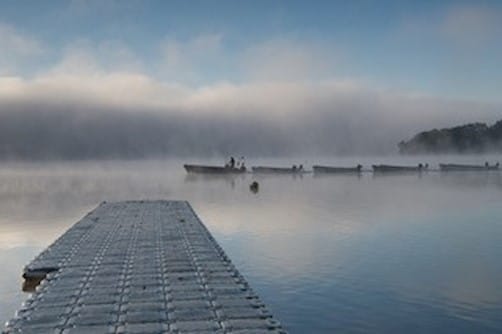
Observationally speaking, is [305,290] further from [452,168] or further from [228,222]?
[452,168]

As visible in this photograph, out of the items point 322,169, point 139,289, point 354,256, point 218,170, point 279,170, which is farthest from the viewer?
point 322,169

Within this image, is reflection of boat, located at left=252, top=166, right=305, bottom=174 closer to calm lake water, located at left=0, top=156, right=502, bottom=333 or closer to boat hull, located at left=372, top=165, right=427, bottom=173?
boat hull, located at left=372, top=165, right=427, bottom=173

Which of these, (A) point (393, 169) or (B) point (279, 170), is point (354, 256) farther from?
(A) point (393, 169)

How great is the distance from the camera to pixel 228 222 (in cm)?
5259

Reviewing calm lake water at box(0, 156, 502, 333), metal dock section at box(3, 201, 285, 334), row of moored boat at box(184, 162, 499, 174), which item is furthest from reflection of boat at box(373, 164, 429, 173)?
metal dock section at box(3, 201, 285, 334)

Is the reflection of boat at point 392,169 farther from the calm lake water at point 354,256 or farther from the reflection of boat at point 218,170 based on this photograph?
the calm lake water at point 354,256

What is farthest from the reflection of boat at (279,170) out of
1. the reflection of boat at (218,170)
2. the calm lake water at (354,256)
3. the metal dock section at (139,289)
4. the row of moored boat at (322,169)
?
the metal dock section at (139,289)

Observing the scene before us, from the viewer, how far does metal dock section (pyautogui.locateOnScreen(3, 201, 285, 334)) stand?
56.3 feet

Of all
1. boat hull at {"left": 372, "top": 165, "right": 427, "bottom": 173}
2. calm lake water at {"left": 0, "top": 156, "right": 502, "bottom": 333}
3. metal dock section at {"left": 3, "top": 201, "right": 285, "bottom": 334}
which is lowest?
calm lake water at {"left": 0, "top": 156, "right": 502, "bottom": 333}

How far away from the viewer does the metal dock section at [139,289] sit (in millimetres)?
17156

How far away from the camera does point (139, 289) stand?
21.6 metres


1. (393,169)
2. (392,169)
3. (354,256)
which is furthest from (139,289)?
(393,169)

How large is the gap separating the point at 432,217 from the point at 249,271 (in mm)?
28459

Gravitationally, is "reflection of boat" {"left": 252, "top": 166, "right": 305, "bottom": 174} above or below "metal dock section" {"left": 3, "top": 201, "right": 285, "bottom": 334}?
above
